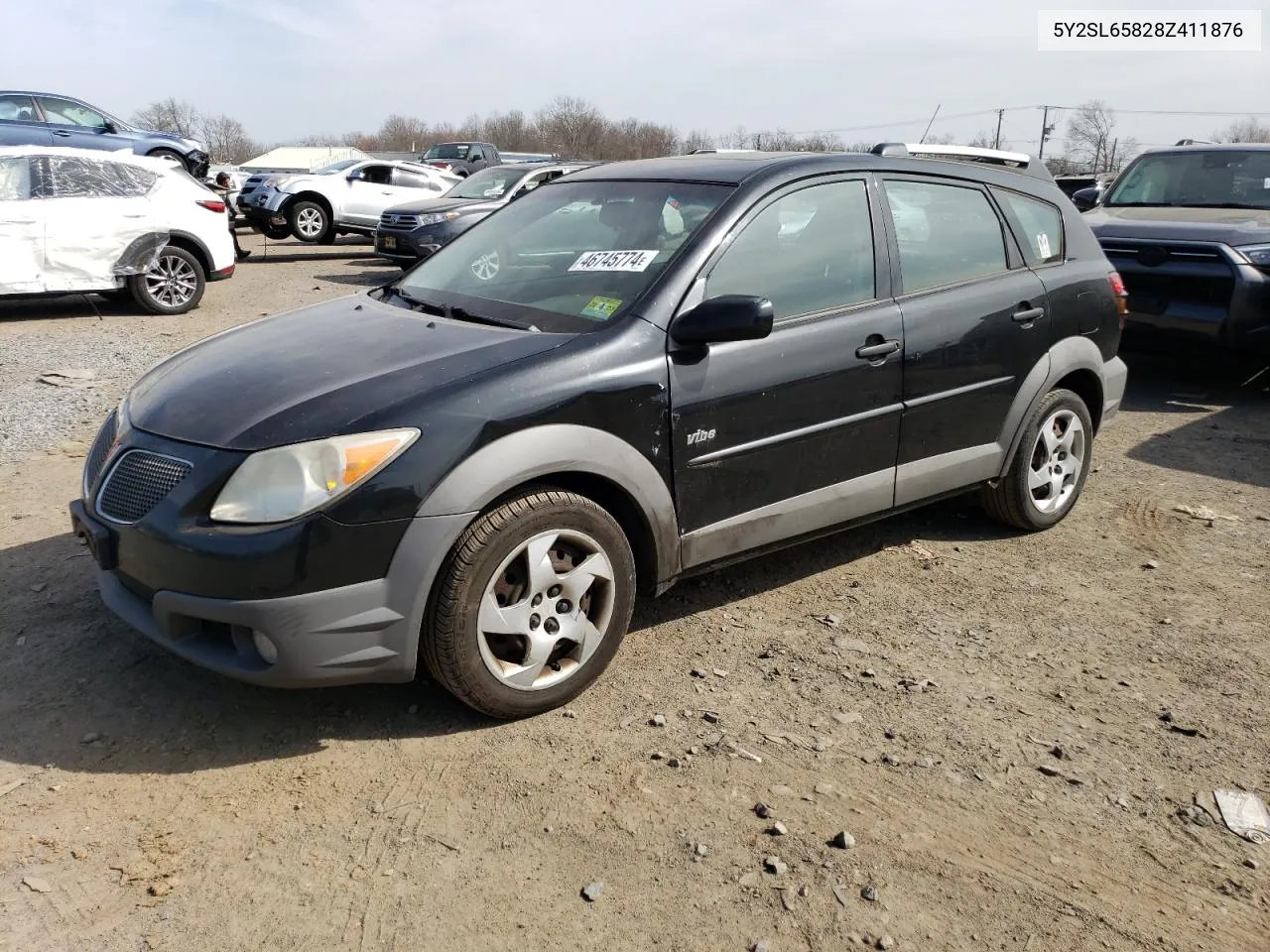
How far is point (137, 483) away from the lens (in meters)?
3.18

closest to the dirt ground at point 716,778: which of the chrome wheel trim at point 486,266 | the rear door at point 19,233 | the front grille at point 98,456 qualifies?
the front grille at point 98,456

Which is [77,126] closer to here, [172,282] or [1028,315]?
[172,282]

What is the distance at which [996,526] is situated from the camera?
5137mm

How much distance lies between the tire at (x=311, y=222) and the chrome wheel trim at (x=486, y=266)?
588 inches

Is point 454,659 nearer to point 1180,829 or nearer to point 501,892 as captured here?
point 501,892

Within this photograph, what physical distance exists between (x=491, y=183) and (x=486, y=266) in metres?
11.4

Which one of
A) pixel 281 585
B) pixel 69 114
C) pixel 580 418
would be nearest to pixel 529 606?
pixel 580 418

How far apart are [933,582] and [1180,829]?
1.75m

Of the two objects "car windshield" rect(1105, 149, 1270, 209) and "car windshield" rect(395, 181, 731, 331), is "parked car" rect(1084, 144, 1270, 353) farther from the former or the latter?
"car windshield" rect(395, 181, 731, 331)

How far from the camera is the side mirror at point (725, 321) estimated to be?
3.42 metres

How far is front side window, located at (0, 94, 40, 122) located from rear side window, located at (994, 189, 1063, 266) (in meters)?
17.6

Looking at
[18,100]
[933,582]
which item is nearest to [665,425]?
[933,582]

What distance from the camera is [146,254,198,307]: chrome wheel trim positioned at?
10.6m

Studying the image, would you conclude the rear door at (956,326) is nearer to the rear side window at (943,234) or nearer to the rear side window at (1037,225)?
the rear side window at (943,234)
